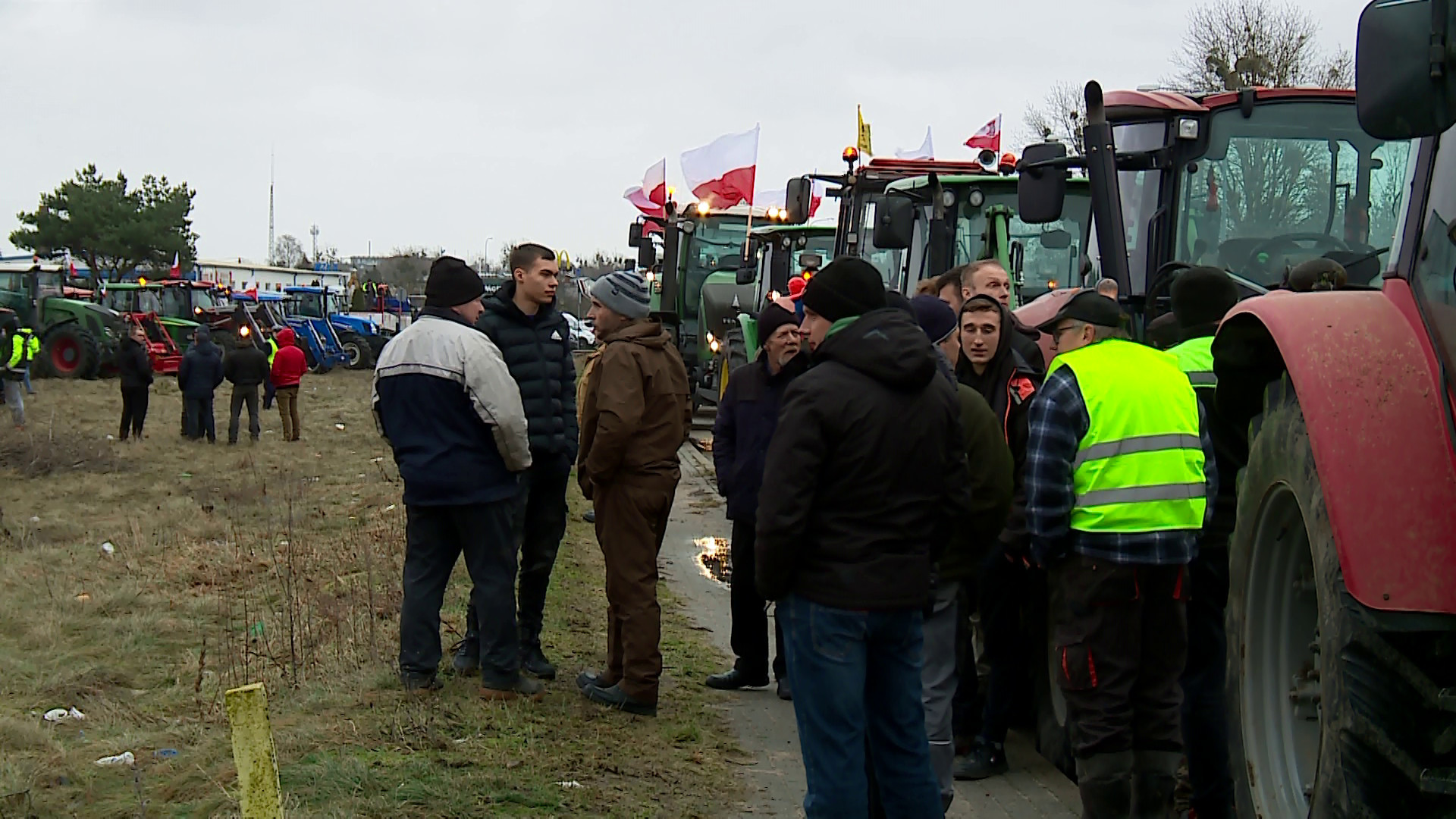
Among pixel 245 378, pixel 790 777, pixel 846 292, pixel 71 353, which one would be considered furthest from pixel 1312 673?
pixel 71 353

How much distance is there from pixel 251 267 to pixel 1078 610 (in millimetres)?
65791

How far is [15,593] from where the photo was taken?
10.2 meters

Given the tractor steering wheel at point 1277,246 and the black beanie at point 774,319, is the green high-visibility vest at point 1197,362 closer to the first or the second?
the tractor steering wheel at point 1277,246

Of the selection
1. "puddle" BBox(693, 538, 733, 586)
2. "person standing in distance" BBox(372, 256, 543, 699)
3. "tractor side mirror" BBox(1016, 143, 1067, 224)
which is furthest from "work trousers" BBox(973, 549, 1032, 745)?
"puddle" BBox(693, 538, 733, 586)

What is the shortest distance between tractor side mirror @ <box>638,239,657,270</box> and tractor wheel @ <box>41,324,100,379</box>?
554 inches

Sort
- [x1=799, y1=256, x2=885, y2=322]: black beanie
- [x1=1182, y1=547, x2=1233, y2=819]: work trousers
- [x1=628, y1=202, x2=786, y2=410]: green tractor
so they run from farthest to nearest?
[x1=628, y1=202, x2=786, y2=410]: green tractor
[x1=1182, y1=547, x2=1233, y2=819]: work trousers
[x1=799, y1=256, x2=885, y2=322]: black beanie

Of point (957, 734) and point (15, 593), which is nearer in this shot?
point (957, 734)

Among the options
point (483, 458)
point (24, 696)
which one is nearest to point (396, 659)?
point (483, 458)

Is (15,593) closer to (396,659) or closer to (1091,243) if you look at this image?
(396,659)

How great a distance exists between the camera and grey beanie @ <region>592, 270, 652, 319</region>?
677cm

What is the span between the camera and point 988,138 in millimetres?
16578

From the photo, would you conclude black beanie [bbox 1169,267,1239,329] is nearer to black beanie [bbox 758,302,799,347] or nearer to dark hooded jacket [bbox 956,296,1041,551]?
dark hooded jacket [bbox 956,296,1041,551]

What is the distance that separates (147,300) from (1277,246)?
36.9m

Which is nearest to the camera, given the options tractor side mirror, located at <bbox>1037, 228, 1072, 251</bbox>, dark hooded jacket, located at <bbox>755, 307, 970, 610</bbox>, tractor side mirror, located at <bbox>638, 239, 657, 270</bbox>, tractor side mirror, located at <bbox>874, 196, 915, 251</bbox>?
dark hooded jacket, located at <bbox>755, 307, 970, 610</bbox>
